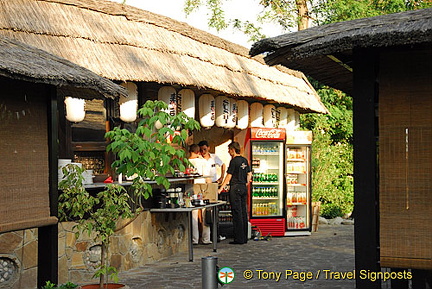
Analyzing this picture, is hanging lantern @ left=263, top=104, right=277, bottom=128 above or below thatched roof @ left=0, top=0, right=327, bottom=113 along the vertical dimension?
below

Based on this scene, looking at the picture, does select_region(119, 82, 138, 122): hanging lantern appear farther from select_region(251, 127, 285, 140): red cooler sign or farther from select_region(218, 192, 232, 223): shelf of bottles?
select_region(251, 127, 285, 140): red cooler sign

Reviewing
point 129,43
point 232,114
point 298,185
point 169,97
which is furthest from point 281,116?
point 129,43

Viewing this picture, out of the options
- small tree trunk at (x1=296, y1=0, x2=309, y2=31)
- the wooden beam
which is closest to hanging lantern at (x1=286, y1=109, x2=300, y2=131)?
small tree trunk at (x1=296, y1=0, x2=309, y2=31)

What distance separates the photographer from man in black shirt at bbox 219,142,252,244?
16.2 metres

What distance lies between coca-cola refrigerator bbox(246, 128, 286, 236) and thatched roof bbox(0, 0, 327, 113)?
996 millimetres

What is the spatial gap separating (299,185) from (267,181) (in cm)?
103

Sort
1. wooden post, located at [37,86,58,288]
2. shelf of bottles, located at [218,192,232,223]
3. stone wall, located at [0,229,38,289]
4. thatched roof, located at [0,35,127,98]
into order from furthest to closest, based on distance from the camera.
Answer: shelf of bottles, located at [218,192,232,223]
stone wall, located at [0,229,38,289]
wooden post, located at [37,86,58,288]
thatched roof, located at [0,35,127,98]

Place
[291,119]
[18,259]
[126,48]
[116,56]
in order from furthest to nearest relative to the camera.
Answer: [291,119] < [126,48] < [116,56] < [18,259]

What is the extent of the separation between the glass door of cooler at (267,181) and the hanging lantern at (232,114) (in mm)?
889

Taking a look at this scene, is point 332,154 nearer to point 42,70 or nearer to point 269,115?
point 269,115

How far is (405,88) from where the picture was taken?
25.1 ft

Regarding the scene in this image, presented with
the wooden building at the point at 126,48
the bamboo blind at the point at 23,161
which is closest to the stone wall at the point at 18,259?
the bamboo blind at the point at 23,161

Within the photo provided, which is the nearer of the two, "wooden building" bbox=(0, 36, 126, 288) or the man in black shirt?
"wooden building" bbox=(0, 36, 126, 288)

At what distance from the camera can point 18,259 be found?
10.4 meters
